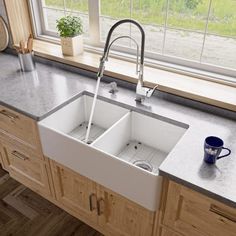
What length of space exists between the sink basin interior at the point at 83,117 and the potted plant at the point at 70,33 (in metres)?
0.47

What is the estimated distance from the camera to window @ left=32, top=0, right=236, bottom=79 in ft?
5.06

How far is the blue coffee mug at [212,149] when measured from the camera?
42.8 inches

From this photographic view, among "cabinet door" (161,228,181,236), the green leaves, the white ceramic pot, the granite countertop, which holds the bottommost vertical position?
"cabinet door" (161,228,181,236)

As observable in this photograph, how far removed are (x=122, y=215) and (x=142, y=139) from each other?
449mm

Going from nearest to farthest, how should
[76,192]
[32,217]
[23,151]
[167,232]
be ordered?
[167,232] → [76,192] → [23,151] → [32,217]

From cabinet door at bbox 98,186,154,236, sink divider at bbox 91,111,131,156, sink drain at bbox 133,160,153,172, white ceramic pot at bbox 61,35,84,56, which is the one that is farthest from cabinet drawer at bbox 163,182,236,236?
white ceramic pot at bbox 61,35,84,56

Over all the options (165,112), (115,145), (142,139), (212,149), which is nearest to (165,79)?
(165,112)

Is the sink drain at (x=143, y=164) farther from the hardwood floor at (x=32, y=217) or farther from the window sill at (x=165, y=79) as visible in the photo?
the hardwood floor at (x=32, y=217)

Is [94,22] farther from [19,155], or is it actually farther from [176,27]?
[19,155]

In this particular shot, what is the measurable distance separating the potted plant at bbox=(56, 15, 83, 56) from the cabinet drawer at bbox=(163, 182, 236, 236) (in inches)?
49.8

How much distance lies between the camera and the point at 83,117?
5.81 feet

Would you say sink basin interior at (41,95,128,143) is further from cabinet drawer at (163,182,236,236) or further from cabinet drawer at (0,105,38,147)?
cabinet drawer at (163,182,236,236)

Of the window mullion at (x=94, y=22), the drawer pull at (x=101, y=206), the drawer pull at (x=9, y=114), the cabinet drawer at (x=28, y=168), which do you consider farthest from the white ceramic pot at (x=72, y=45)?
the drawer pull at (x=101, y=206)

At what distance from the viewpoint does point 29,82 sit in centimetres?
179
